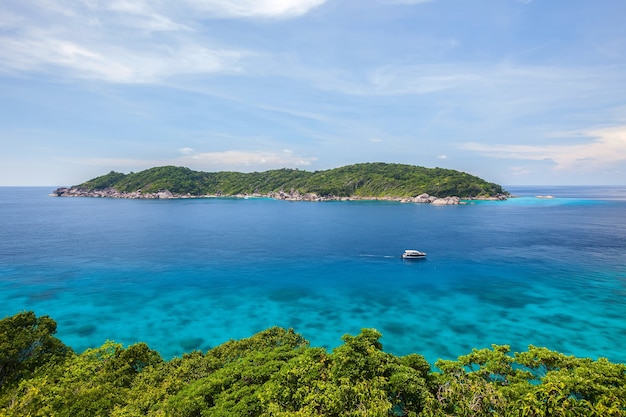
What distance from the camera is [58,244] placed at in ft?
269

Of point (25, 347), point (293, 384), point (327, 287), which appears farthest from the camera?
point (327, 287)

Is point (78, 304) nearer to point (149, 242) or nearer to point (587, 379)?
point (149, 242)

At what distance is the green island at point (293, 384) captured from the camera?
15000mm

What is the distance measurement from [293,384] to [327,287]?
3744cm

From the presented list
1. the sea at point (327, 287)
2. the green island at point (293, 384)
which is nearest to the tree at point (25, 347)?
the green island at point (293, 384)

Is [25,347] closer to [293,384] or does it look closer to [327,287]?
[293,384]

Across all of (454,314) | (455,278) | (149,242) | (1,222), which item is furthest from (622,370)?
(1,222)

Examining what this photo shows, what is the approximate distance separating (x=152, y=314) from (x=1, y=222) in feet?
402

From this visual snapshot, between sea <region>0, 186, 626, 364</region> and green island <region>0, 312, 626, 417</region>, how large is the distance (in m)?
13.5

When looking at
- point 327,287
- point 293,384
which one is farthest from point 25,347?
point 327,287

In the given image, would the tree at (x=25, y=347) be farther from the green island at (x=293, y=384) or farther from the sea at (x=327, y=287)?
the sea at (x=327, y=287)

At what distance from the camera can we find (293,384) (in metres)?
17.8

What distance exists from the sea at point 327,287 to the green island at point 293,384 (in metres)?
13.5

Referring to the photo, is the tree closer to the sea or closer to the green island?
the green island
